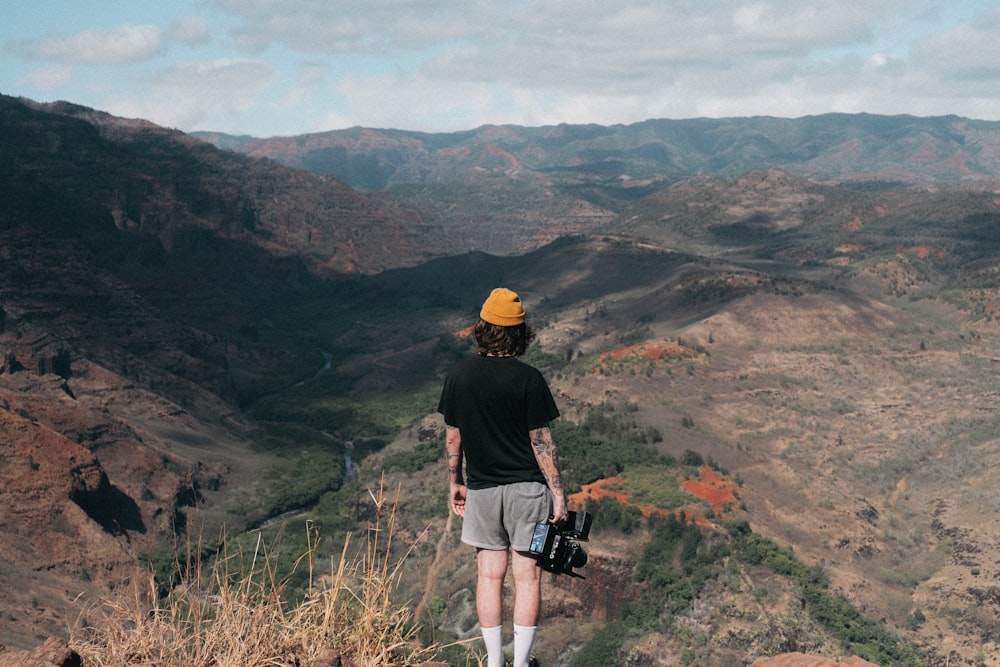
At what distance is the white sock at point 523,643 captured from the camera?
7.07 m

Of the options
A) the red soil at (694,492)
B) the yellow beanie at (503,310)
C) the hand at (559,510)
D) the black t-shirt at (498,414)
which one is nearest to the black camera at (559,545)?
the hand at (559,510)

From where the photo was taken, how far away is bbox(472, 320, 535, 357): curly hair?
7.37 m

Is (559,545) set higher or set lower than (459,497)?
lower

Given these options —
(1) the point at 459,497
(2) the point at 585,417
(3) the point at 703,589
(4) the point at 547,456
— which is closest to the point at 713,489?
(3) the point at 703,589

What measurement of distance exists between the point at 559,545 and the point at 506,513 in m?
0.54

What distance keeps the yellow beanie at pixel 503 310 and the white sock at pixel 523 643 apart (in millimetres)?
2701

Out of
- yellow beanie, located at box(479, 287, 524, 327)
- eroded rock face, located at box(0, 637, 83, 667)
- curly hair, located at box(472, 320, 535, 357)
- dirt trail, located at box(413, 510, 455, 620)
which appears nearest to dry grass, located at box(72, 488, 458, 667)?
eroded rock face, located at box(0, 637, 83, 667)

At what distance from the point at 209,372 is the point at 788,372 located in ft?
205

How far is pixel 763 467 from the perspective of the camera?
1989 inches

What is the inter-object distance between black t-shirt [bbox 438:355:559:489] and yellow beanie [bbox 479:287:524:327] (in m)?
0.34

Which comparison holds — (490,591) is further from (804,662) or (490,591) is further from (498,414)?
(804,662)

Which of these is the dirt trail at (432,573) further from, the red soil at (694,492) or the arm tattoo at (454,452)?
the arm tattoo at (454,452)

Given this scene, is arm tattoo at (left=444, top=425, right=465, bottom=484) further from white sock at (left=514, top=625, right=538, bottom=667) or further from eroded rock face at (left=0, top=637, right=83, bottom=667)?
eroded rock face at (left=0, top=637, right=83, bottom=667)

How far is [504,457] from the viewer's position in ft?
24.1
